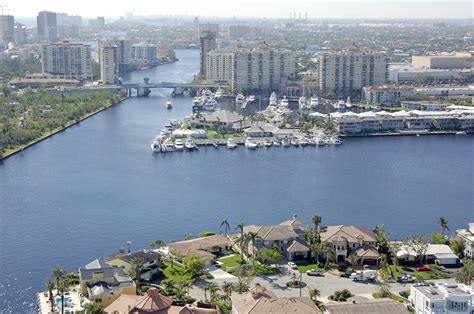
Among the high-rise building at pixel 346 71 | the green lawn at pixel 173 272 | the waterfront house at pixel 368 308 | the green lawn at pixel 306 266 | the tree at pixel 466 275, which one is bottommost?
the green lawn at pixel 306 266

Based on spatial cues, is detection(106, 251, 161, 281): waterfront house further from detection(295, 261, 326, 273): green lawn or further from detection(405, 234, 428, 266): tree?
detection(405, 234, 428, 266): tree

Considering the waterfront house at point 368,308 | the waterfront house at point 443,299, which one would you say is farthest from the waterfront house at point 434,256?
the waterfront house at point 368,308

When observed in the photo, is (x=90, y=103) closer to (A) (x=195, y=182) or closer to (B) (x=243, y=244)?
(A) (x=195, y=182)

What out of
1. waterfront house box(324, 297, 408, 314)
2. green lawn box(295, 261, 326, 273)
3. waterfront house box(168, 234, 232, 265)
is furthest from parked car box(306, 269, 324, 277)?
waterfront house box(324, 297, 408, 314)

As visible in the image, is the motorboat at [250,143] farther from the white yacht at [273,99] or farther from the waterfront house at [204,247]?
the waterfront house at [204,247]

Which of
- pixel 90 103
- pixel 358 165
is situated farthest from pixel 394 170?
pixel 90 103

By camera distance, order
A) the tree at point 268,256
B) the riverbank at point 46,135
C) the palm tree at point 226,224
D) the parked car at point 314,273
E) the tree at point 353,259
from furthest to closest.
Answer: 1. the riverbank at point 46,135
2. the palm tree at point 226,224
3. the tree at point 353,259
4. the tree at point 268,256
5. the parked car at point 314,273
